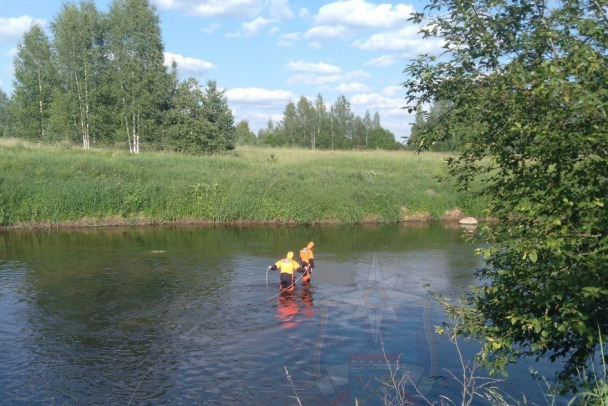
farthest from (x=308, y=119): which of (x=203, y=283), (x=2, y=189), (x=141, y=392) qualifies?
(x=141, y=392)

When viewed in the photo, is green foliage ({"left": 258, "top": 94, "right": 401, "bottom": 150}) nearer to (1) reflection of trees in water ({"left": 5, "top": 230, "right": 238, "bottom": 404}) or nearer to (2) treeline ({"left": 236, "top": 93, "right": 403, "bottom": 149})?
(2) treeline ({"left": 236, "top": 93, "right": 403, "bottom": 149})

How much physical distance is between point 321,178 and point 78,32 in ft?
89.0

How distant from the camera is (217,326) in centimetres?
1617

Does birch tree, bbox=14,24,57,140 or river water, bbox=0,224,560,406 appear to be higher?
birch tree, bbox=14,24,57,140

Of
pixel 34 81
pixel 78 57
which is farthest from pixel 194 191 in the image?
pixel 34 81

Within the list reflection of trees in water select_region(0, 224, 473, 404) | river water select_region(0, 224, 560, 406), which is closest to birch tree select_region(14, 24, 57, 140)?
reflection of trees in water select_region(0, 224, 473, 404)

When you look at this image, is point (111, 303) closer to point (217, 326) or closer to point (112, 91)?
point (217, 326)

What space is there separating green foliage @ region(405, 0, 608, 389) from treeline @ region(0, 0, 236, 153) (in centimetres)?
4359

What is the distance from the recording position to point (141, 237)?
3225 cm

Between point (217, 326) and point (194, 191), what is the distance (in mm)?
23282

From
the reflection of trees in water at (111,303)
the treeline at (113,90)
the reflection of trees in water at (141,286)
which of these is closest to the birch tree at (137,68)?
the treeline at (113,90)

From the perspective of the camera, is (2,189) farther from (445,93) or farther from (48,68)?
(445,93)

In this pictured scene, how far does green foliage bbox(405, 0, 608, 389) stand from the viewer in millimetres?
5895

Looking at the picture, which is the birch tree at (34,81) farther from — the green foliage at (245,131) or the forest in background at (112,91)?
the green foliage at (245,131)
